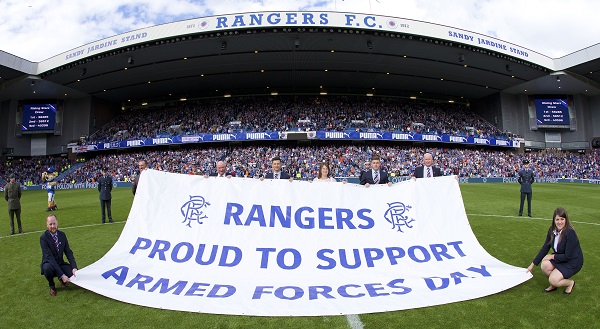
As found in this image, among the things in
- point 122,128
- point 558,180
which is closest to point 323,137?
point 558,180

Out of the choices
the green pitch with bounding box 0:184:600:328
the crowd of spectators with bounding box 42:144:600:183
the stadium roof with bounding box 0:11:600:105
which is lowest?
the green pitch with bounding box 0:184:600:328

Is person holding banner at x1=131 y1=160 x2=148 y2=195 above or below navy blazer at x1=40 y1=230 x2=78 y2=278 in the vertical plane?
above

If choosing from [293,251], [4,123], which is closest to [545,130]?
[293,251]

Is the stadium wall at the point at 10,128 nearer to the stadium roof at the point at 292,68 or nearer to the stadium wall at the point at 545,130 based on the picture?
the stadium roof at the point at 292,68

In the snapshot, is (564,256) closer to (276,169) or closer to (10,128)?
(276,169)

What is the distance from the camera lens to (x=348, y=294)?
14.1 feet

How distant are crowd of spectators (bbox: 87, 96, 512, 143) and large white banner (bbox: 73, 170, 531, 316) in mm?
30281

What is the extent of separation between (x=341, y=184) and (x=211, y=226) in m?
2.53

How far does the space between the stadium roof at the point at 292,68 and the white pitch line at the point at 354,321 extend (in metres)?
25.7

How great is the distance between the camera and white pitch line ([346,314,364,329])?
3650mm

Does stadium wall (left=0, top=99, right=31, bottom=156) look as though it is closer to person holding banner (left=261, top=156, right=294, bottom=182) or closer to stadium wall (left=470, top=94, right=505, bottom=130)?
person holding banner (left=261, top=156, right=294, bottom=182)

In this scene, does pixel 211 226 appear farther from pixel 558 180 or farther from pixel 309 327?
pixel 558 180

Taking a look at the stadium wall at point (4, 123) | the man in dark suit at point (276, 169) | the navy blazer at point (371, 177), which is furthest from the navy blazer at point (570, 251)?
the stadium wall at point (4, 123)

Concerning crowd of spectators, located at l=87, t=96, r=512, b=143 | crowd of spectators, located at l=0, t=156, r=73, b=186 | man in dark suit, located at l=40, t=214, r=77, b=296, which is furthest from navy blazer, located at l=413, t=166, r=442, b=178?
crowd of spectators, located at l=0, t=156, r=73, b=186
